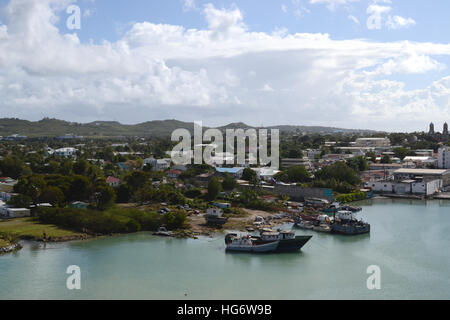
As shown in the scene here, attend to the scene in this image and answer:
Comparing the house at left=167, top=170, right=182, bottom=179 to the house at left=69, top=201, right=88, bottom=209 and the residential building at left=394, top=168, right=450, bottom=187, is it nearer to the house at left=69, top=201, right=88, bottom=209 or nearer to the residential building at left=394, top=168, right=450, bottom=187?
the house at left=69, top=201, right=88, bottom=209

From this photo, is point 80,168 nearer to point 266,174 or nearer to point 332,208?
point 266,174

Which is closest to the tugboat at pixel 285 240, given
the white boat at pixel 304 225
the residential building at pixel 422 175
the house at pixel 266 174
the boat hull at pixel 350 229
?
the boat hull at pixel 350 229

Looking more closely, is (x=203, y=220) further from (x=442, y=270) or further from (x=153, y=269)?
(x=442, y=270)

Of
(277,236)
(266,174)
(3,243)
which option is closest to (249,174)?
(266,174)

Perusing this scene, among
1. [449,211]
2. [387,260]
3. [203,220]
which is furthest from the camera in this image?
[449,211]

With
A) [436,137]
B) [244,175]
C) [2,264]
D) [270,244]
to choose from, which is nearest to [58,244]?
[2,264]
